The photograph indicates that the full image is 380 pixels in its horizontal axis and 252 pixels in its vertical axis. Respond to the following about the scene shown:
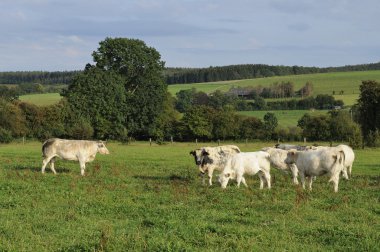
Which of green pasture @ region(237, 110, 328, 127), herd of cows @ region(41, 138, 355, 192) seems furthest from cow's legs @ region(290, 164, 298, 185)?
green pasture @ region(237, 110, 328, 127)

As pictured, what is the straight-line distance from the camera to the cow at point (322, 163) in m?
18.1

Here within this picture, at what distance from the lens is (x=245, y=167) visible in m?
19.2

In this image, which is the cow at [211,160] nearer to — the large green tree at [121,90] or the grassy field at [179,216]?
the grassy field at [179,216]

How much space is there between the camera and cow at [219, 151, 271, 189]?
18656 mm

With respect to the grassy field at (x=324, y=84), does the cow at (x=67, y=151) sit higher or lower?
lower

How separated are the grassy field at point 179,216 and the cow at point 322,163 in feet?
2.34

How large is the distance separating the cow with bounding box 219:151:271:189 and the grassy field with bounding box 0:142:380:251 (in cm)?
47

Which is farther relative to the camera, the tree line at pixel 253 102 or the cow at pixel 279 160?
the tree line at pixel 253 102

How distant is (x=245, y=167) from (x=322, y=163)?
3.02 m

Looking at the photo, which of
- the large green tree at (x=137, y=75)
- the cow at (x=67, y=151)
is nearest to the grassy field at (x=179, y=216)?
the cow at (x=67, y=151)

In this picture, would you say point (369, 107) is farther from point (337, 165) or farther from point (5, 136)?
point (5, 136)

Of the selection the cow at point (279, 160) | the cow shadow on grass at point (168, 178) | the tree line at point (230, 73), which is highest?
the tree line at point (230, 73)

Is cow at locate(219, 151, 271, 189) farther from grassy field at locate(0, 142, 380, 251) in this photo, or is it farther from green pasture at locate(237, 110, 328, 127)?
green pasture at locate(237, 110, 328, 127)

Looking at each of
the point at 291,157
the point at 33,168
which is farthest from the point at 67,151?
the point at 291,157
